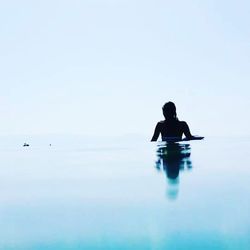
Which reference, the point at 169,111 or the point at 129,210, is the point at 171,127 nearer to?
the point at 169,111

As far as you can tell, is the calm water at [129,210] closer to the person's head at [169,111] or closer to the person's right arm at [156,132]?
the person's head at [169,111]

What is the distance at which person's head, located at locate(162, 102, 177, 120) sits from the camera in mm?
11117

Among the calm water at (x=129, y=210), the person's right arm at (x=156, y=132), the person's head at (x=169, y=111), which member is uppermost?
the person's head at (x=169, y=111)

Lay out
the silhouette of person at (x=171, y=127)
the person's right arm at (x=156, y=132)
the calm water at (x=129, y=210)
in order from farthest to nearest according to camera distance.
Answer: the person's right arm at (x=156, y=132)
the silhouette of person at (x=171, y=127)
the calm water at (x=129, y=210)

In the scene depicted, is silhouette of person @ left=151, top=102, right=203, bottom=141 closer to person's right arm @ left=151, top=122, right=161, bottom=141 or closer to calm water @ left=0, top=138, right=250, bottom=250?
person's right arm @ left=151, top=122, right=161, bottom=141

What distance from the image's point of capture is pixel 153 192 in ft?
11.0

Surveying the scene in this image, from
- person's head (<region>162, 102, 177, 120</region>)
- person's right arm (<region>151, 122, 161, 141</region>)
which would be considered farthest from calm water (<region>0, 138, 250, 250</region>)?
person's right arm (<region>151, 122, 161, 141</region>)

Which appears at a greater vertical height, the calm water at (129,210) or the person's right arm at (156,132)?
the person's right arm at (156,132)

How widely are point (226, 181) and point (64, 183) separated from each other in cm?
191

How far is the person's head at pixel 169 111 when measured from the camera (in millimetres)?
11117

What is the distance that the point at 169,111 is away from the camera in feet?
36.9

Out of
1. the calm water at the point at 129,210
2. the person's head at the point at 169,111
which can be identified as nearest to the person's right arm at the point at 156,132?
the person's head at the point at 169,111

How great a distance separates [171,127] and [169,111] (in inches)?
23.7

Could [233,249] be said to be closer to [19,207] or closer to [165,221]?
[165,221]
